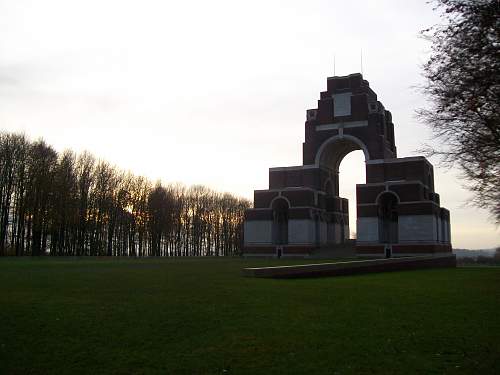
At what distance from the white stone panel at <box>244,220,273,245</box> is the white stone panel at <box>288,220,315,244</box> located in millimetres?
2470

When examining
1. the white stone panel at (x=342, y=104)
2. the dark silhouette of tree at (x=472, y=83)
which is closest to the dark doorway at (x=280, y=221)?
the white stone panel at (x=342, y=104)

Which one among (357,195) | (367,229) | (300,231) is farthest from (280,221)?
(367,229)

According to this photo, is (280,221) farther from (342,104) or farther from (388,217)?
(342,104)

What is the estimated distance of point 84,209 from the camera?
5406cm

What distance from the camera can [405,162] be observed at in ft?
171

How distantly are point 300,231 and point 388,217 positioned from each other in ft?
31.4

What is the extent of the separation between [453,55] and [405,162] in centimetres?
3960

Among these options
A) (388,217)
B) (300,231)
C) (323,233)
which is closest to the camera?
(388,217)

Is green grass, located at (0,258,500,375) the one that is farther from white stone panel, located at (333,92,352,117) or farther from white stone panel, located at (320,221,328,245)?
white stone panel, located at (333,92,352,117)

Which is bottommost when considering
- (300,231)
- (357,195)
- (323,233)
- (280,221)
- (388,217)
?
(323,233)

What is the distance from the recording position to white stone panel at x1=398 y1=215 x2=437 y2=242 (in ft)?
158

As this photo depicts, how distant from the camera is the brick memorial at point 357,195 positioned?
49500mm

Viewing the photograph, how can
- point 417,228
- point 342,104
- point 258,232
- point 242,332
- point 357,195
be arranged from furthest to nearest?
point 342,104 < point 258,232 < point 357,195 < point 417,228 < point 242,332

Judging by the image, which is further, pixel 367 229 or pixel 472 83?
pixel 367 229
